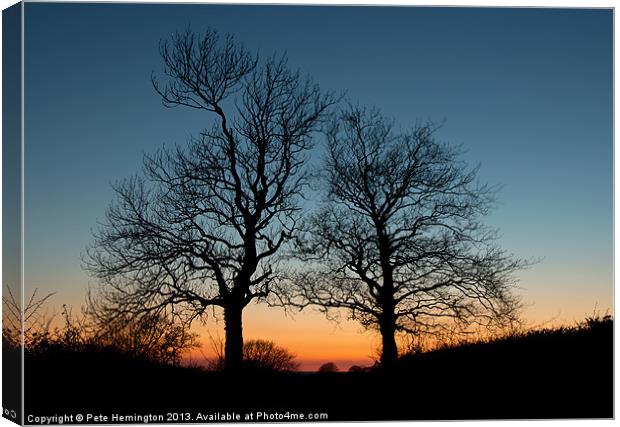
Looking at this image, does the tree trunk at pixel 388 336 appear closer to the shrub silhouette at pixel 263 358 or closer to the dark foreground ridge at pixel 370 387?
the dark foreground ridge at pixel 370 387

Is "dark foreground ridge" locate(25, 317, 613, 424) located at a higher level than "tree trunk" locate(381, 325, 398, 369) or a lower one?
lower

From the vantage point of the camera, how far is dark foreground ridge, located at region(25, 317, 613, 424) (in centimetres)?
1196

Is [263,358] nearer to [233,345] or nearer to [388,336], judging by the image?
[233,345]

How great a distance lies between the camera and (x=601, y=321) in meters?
13.0

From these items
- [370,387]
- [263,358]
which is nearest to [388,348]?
[370,387]

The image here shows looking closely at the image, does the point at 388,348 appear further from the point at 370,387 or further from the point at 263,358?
the point at 263,358

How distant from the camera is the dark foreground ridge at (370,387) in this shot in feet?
39.2

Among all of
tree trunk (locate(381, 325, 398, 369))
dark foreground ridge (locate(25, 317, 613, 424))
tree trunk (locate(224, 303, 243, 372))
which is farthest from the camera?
tree trunk (locate(381, 325, 398, 369))

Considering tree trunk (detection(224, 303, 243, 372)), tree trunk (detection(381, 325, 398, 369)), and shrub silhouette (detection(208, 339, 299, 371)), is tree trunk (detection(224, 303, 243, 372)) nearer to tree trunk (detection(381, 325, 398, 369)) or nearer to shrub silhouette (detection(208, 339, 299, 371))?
shrub silhouette (detection(208, 339, 299, 371))

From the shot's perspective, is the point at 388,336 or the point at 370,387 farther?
the point at 388,336

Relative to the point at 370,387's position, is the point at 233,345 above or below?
above

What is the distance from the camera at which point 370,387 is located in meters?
12.8

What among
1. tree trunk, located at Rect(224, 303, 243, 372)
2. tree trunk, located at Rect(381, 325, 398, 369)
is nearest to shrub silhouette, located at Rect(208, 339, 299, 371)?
tree trunk, located at Rect(224, 303, 243, 372)

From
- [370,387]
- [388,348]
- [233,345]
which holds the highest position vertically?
[233,345]
